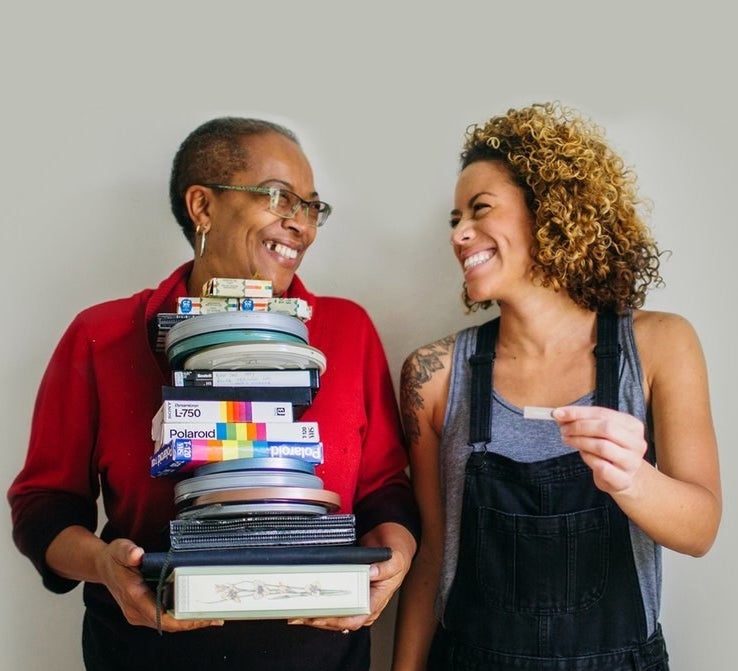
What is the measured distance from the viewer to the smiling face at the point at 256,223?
1.87 m

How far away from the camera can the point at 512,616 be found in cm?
169

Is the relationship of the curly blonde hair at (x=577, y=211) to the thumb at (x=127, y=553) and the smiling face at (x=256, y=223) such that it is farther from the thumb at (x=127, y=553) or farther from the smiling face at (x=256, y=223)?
the thumb at (x=127, y=553)

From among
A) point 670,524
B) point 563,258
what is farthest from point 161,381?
point 670,524

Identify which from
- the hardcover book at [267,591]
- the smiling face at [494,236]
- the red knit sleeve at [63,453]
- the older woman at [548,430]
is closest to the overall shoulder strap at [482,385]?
the older woman at [548,430]

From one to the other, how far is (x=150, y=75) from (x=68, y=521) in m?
1.20

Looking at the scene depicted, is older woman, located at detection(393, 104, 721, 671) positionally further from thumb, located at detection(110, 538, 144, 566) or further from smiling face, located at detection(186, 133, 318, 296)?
thumb, located at detection(110, 538, 144, 566)

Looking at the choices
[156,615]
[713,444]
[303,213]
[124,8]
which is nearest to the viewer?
[156,615]

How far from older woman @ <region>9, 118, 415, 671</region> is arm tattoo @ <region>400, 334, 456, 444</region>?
38 millimetres

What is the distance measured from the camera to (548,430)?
1761 mm

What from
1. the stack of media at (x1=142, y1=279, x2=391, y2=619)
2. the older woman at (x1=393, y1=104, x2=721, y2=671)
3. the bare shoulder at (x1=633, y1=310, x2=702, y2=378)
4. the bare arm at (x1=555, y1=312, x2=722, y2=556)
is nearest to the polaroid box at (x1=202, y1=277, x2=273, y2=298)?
the stack of media at (x1=142, y1=279, x2=391, y2=619)

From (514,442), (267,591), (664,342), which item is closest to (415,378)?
(514,442)

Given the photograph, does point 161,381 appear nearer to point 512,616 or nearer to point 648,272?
point 512,616

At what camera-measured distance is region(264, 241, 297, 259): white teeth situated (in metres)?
1.88

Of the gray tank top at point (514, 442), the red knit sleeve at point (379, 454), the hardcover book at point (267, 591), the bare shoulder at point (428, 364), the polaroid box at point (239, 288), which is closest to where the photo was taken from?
the hardcover book at point (267, 591)
